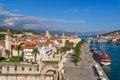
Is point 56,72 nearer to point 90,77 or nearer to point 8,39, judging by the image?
point 90,77

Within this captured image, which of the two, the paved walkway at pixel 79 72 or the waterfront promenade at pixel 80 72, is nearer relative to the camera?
the paved walkway at pixel 79 72

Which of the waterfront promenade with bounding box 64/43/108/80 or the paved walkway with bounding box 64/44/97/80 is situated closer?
the paved walkway with bounding box 64/44/97/80

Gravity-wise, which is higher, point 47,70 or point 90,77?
point 47,70

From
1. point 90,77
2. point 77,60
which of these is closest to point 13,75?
point 90,77

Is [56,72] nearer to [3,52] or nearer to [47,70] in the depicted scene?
[47,70]

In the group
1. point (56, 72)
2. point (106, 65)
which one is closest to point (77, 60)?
point (106, 65)

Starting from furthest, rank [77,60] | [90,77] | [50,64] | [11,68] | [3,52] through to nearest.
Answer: [3,52] → [77,60] → [90,77] → [50,64] → [11,68]

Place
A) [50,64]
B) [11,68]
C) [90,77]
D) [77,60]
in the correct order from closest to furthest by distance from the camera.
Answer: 1. [11,68]
2. [50,64]
3. [90,77]
4. [77,60]

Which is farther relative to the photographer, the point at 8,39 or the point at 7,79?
the point at 8,39

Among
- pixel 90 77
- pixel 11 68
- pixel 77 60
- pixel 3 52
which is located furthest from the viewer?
pixel 3 52
